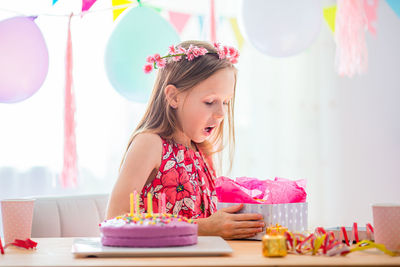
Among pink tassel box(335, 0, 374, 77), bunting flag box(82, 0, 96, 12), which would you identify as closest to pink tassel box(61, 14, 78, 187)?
bunting flag box(82, 0, 96, 12)

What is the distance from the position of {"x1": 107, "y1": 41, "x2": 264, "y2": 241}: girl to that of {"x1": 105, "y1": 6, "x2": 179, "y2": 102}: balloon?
24.3 inches

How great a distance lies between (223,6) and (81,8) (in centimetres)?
108

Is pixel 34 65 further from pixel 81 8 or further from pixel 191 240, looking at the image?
pixel 191 240

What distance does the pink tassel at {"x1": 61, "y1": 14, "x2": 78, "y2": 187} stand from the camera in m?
2.34

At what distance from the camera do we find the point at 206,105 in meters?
1.42

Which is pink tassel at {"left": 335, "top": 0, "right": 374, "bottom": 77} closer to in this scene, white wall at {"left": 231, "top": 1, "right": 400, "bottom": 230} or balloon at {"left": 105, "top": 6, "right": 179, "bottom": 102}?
white wall at {"left": 231, "top": 1, "right": 400, "bottom": 230}

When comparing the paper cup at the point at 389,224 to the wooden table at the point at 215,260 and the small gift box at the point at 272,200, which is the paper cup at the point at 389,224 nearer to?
the wooden table at the point at 215,260

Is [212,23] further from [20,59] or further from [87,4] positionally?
[20,59]

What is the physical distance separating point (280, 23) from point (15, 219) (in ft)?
5.05

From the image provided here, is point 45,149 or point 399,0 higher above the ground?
point 399,0

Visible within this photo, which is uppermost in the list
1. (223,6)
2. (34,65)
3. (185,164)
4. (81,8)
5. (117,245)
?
Result: (223,6)

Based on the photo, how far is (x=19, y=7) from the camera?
2557mm

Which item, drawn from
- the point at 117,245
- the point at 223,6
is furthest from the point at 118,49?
the point at 117,245

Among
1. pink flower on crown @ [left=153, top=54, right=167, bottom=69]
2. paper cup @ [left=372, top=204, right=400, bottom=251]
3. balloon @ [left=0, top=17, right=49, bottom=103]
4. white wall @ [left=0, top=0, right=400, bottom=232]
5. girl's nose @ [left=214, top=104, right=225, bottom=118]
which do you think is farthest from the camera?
white wall @ [left=0, top=0, right=400, bottom=232]
